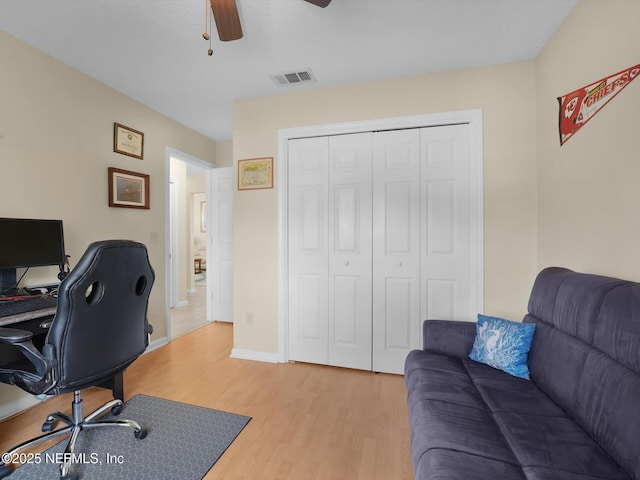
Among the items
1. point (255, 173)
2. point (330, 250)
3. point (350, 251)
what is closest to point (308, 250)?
point (330, 250)

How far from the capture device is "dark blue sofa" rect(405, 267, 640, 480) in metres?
0.95

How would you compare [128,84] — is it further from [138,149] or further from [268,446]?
[268,446]

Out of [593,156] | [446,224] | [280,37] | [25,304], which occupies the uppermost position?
[280,37]

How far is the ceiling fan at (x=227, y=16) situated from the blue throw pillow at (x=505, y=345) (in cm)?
200

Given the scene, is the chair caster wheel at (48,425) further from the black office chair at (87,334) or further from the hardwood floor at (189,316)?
the hardwood floor at (189,316)

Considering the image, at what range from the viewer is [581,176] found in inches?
66.8

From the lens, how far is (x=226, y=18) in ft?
5.02

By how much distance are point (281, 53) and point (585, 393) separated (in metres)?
2.68

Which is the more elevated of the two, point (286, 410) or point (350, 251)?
point (350, 251)

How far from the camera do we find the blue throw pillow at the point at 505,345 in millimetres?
1600

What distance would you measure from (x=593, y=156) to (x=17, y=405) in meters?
3.98

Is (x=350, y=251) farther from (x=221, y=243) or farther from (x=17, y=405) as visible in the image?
(x=17, y=405)

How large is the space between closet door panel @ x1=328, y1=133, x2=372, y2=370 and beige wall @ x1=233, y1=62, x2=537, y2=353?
35 centimetres

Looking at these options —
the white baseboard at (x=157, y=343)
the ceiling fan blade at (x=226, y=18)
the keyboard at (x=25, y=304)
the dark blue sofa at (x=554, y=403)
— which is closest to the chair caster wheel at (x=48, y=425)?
the keyboard at (x=25, y=304)
